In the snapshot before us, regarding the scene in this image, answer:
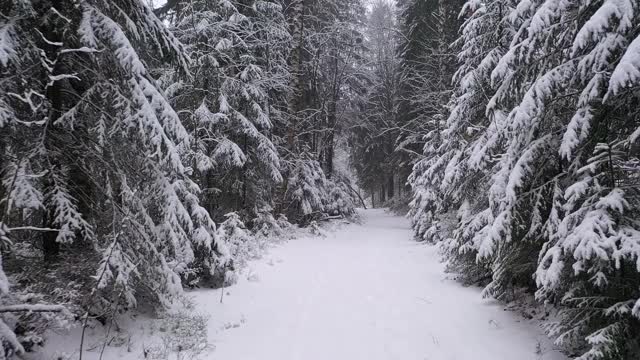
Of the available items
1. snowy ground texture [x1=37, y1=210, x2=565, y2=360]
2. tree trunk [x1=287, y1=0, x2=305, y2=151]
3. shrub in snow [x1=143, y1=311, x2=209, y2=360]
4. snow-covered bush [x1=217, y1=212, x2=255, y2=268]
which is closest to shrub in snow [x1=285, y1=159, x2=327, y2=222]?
tree trunk [x1=287, y1=0, x2=305, y2=151]

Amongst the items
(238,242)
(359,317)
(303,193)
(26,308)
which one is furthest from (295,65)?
(26,308)

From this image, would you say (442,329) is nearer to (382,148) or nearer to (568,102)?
(568,102)

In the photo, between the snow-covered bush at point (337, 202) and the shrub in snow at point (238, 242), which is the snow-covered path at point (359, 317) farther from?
the snow-covered bush at point (337, 202)

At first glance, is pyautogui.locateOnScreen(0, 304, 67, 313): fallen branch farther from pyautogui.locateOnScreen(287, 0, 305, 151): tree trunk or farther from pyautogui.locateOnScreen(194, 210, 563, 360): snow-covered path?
pyautogui.locateOnScreen(287, 0, 305, 151): tree trunk

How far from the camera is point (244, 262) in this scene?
33.2 feet

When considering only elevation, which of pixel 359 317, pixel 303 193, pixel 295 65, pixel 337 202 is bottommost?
pixel 359 317

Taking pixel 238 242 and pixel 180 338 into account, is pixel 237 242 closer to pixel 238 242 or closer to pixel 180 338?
pixel 238 242

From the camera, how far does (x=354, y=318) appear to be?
22.5 ft

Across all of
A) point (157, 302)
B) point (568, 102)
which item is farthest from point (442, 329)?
point (157, 302)

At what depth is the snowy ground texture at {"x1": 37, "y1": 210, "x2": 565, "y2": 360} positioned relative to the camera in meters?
5.55

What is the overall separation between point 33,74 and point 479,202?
7796 millimetres

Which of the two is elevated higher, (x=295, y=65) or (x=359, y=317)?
(x=295, y=65)

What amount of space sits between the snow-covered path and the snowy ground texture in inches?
0.6

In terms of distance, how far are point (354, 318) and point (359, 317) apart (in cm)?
11
